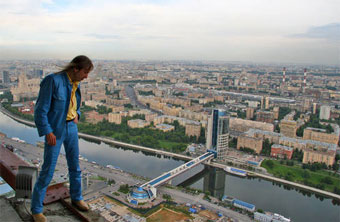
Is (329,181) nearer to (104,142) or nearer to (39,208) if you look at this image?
(104,142)

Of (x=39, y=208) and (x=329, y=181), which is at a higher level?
(x=39, y=208)

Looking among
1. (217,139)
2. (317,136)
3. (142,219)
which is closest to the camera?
(142,219)

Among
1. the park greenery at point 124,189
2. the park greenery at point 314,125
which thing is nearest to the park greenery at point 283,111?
the park greenery at point 314,125

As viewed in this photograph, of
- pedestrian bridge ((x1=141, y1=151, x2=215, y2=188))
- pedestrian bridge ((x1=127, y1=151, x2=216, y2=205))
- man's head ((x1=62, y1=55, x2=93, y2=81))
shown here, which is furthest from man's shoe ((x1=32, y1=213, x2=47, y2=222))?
pedestrian bridge ((x1=141, y1=151, x2=215, y2=188))

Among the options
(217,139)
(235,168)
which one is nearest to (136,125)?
(217,139)

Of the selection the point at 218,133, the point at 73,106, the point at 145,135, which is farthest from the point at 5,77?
the point at 73,106

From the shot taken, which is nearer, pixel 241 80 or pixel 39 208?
pixel 39 208
